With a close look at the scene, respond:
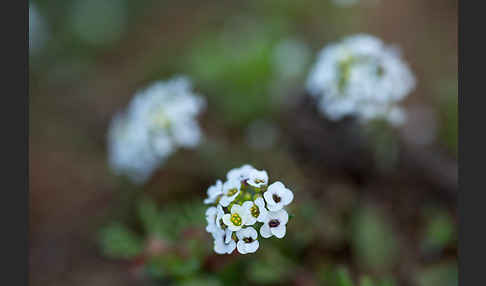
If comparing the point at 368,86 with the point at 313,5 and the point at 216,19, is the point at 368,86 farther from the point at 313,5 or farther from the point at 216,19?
the point at 216,19

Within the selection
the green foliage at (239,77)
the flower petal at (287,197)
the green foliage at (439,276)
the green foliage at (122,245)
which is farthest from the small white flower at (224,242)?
the green foliage at (239,77)

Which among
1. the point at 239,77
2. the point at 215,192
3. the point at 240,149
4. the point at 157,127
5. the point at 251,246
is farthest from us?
the point at 239,77

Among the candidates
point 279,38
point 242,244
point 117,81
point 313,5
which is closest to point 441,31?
point 313,5

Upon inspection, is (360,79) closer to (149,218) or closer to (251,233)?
(251,233)

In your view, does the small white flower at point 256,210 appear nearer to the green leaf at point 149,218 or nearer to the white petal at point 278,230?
the white petal at point 278,230

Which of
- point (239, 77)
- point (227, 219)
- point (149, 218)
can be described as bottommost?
point (227, 219)

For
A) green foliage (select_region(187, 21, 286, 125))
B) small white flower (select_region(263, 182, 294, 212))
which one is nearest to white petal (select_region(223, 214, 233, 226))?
small white flower (select_region(263, 182, 294, 212))

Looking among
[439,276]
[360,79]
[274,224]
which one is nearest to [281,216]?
[274,224]
